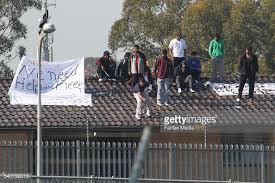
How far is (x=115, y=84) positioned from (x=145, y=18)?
→ 25072 millimetres

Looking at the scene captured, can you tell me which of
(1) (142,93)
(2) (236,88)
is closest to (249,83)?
(2) (236,88)

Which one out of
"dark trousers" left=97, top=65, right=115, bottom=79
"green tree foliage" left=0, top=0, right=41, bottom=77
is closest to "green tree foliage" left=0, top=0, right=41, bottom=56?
"green tree foliage" left=0, top=0, right=41, bottom=77

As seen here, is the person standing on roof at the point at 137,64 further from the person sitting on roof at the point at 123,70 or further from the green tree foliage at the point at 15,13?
the green tree foliage at the point at 15,13

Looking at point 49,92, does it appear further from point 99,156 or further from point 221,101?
point 99,156

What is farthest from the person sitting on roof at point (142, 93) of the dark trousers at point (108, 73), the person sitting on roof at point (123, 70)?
the dark trousers at point (108, 73)

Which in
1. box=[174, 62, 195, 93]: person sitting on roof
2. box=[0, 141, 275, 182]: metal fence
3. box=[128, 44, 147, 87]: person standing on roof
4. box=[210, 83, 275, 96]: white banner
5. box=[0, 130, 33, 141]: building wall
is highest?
box=[128, 44, 147, 87]: person standing on roof

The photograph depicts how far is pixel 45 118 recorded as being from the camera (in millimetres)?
25844

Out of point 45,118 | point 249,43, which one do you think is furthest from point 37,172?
point 249,43

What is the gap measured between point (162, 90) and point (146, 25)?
26.5 m

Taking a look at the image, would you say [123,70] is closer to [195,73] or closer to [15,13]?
[195,73]

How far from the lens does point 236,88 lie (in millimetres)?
27500

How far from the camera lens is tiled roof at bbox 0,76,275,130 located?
25.6m

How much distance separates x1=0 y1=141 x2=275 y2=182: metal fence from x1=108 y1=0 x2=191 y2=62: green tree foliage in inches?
1289

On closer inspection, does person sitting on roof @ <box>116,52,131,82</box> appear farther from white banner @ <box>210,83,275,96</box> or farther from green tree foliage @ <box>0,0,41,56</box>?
green tree foliage @ <box>0,0,41,56</box>
